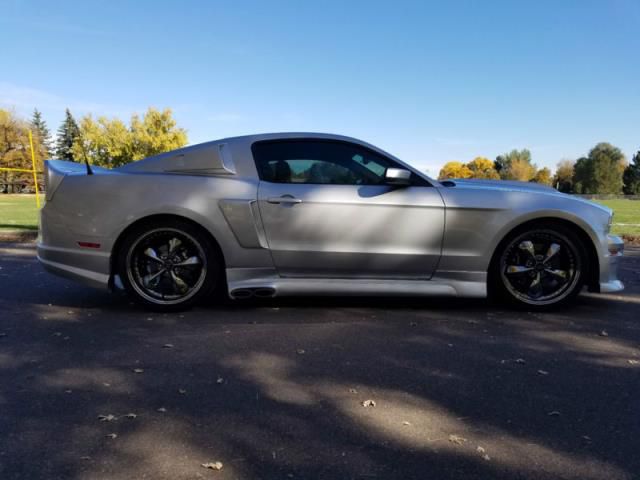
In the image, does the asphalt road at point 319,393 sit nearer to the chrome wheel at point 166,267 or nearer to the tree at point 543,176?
the chrome wheel at point 166,267

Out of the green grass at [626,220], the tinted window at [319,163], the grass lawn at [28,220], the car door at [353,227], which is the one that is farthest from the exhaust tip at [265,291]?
the green grass at [626,220]

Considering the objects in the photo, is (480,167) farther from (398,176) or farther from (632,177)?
(398,176)

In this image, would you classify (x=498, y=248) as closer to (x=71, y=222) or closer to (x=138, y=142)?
(x=71, y=222)

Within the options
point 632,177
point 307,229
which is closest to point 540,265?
point 307,229

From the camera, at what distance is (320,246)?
4.02 meters

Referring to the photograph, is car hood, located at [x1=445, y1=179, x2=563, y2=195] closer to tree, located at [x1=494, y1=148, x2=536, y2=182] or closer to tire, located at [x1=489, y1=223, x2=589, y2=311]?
tire, located at [x1=489, y1=223, x2=589, y2=311]

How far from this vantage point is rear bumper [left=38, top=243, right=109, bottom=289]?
4051mm

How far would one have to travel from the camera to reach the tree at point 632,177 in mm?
88331

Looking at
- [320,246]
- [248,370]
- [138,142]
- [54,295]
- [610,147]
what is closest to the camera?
[248,370]

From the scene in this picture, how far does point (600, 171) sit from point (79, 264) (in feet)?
310

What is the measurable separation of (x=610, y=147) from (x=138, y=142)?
8143cm

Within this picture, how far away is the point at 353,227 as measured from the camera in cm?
400

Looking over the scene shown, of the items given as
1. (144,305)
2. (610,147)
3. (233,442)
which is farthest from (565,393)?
(610,147)

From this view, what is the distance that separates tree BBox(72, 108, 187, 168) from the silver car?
5328 centimetres
